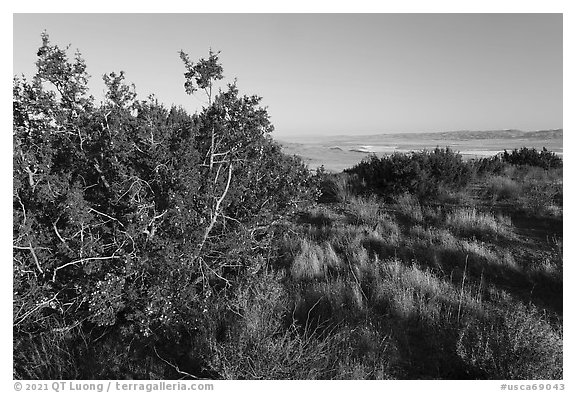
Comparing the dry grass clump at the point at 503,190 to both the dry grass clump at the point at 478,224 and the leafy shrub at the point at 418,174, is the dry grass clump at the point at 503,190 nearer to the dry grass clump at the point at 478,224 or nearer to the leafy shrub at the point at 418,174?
the leafy shrub at the point at 418,174

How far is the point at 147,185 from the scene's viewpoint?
2992mm

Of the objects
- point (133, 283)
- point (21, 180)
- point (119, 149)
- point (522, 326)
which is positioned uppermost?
point (119, 149)

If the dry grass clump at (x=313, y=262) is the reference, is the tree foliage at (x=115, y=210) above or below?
above

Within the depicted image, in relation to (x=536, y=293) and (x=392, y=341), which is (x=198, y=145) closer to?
(x=392, y=341)

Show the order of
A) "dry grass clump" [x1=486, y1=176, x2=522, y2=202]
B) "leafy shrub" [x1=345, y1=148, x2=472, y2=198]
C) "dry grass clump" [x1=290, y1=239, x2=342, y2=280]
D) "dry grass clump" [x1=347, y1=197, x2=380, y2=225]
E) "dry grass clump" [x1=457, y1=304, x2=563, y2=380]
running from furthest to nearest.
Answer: "leafy shrub" [x1=345, y1=148, x2=472, y2=198] → "dry grass clump" [x1=486, y1=176, x2=522, y2=202] → "dry grass clump" [x1=347, y1=197, x2=380, y2=225] → "dry grass clump" [x1=290, y1=239, x2=342, y2=280] → "dry grass clump" [x1=457, y1=304, x2=563, y2=380]

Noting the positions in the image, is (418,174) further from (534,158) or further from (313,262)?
(534,158)

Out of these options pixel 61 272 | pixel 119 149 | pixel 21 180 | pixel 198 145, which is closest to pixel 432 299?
pixel 198 145

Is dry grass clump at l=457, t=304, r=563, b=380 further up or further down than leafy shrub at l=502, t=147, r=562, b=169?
further down

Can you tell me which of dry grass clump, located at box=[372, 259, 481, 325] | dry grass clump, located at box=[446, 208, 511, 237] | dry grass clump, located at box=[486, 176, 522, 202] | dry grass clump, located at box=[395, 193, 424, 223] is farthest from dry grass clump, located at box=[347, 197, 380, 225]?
dry grass clump, located at box=[486, 176, 522, 202]

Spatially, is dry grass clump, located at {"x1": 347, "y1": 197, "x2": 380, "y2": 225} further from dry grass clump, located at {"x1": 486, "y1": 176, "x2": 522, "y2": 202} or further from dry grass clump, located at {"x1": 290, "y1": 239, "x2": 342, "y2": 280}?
dry grass clump, located at {"x1": 486, "y1": 176, "x2": 522, "y2": 202}

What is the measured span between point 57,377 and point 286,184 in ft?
9.19

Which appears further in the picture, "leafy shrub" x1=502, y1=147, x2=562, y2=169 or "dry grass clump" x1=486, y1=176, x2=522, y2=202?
"leafy shrub" x1=502, y1=147, x2=562, y2=169

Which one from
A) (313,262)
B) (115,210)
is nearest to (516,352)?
(313,262)

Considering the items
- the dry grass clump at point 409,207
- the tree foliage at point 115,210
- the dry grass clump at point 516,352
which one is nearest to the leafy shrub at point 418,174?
the dry grass clump at point 409,207
